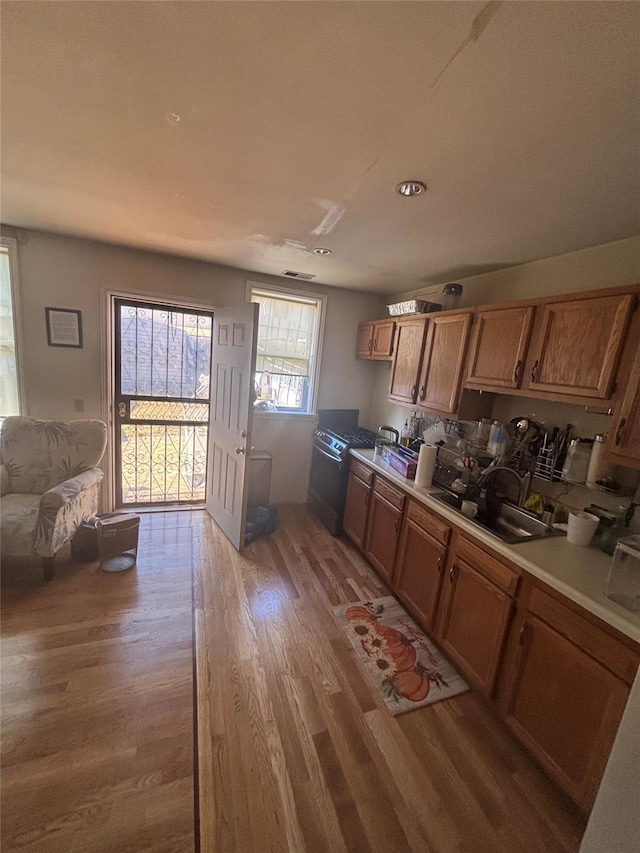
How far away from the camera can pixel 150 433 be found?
3328 mm

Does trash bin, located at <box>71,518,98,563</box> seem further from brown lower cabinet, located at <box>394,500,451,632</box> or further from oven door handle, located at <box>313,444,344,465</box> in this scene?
brown lower cabinet, located at <box>394,500,451,632</box>

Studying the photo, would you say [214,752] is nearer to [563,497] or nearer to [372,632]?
[372,632]

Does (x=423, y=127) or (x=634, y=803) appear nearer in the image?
(x=634, y=803)

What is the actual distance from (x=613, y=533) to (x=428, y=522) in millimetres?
867

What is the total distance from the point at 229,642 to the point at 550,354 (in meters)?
2.36

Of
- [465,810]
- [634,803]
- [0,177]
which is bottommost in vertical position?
[465,810]

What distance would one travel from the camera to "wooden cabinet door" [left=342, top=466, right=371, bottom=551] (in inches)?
108

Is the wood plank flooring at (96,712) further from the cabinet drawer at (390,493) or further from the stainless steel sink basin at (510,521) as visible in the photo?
the stainless steel sink basin at (510,521)

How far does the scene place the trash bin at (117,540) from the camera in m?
2.38

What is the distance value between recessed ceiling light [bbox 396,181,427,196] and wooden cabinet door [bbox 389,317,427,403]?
4.04ft

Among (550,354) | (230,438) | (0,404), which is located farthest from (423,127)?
(0,404)

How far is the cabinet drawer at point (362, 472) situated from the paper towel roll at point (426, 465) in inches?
19.5

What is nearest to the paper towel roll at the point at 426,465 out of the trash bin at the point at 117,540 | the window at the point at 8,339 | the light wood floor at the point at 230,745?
the light wood floor at the point at 230,745

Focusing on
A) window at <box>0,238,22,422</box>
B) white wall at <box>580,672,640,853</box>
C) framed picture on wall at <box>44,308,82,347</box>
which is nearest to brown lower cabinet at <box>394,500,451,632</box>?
white wall at <box>580,672,640,853</box>
